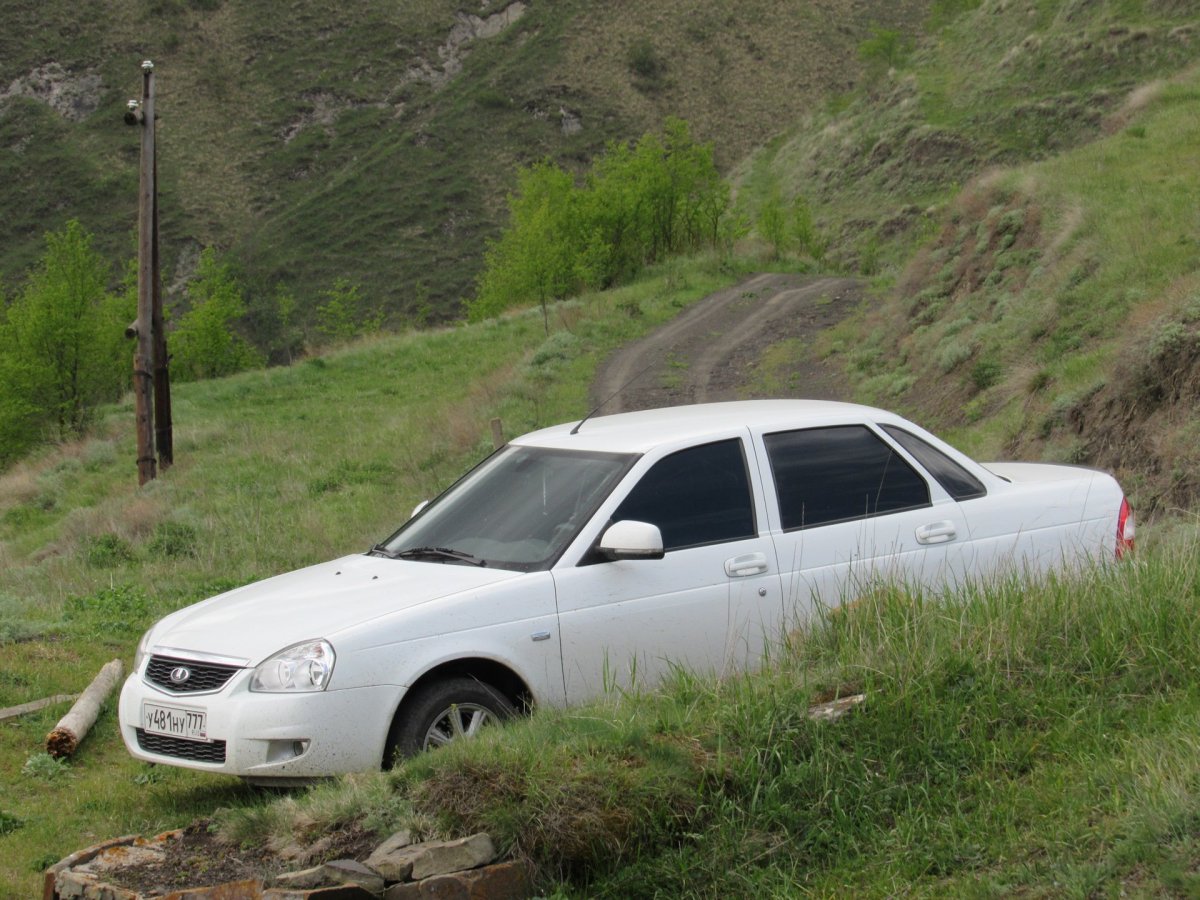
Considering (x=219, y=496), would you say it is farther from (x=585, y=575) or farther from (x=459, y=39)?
(x=459, y=39)

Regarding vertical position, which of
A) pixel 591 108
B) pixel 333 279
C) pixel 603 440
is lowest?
pixel 603 440

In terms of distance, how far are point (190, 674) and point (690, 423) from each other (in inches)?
107

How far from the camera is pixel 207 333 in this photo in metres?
48.8

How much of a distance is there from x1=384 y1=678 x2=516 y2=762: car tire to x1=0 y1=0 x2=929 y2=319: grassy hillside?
63919 mm

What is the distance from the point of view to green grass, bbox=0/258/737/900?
21.1ft

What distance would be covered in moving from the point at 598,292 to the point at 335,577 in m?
31.4

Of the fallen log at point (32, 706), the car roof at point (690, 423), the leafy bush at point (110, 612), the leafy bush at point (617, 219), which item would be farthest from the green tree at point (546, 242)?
the car roof at point (690, 423)

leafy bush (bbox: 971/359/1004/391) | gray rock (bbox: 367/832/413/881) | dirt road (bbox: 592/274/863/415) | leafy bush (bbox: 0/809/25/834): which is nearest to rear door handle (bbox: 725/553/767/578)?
gray rock (bbox: 367/832/413/881)

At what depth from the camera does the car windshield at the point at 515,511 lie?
582cm

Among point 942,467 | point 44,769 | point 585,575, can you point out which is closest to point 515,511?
point 585,575

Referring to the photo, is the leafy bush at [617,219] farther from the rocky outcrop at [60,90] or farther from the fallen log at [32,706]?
the rocky outcrop at [60,90]

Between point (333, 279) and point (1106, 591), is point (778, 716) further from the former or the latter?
point (333, 279)

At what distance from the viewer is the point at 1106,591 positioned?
515 centimetres

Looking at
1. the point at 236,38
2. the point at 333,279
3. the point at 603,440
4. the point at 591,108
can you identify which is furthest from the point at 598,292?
the point at 236,38
